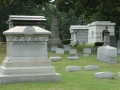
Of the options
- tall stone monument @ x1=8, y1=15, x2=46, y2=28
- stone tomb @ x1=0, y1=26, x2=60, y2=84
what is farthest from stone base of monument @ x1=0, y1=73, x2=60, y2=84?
tall stone monument @ x1=8, y1=15, x2=46, y2=28

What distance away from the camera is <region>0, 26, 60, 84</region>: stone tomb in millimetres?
10125

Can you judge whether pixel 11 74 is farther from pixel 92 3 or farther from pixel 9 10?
pixel 9 10

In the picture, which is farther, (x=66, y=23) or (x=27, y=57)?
(x=66, y=23)

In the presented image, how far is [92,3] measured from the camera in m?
28.2

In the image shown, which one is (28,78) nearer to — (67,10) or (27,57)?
(27,57)

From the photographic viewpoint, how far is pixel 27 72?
33.4 feet

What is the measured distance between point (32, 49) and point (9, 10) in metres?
49.7

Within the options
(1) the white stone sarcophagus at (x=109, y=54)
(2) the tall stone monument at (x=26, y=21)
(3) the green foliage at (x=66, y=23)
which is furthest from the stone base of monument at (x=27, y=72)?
(3) the green foliage at (x=66, y=23)

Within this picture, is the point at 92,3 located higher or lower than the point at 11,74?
higher

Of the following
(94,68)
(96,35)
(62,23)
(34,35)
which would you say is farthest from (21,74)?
(62,23)

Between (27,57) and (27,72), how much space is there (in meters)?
0.50

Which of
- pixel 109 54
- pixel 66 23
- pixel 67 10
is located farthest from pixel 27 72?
pixel 66 23

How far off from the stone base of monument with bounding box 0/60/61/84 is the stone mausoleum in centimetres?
3577

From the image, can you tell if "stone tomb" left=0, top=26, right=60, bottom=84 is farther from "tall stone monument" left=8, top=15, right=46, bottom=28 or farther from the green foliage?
the green foliage
